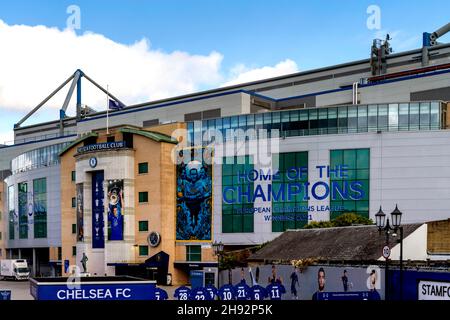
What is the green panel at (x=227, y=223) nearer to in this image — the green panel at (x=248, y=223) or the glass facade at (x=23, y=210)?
the green panel at (x=248, y=223)

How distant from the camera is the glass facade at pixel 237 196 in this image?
66250 millimetres

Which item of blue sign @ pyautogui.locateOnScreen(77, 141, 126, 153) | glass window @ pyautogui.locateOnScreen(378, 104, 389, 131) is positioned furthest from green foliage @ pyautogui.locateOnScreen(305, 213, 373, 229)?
blue sign @ pyautogui.locateOnScreen(77, 141, 126, 153)

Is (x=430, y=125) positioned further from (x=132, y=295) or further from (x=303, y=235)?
(x=132, y=295)

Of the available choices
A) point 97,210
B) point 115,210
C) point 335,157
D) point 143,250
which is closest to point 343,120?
point 335,157

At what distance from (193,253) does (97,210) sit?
14.7 meters

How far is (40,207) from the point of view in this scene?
9062 cm

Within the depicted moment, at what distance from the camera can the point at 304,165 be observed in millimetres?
64188

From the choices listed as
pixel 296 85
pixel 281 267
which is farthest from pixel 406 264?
pixel 296 85

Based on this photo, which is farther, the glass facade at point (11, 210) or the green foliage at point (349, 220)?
the glass facade at point (11, 210)

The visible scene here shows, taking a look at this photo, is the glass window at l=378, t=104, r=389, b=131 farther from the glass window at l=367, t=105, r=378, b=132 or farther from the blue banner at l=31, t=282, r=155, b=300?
the blue banner at l=31, t=282, r=155, b=300

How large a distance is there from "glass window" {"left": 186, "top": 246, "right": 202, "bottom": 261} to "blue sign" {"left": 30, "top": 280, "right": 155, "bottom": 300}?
168 ft

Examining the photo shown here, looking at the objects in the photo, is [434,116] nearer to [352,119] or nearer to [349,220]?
[352,119]

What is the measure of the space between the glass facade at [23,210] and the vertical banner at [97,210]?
23869 mm

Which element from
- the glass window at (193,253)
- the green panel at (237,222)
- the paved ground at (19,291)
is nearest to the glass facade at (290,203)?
the green panel at (237,222)
